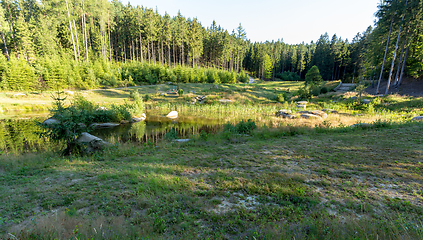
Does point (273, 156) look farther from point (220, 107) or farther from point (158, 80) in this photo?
point (158, 80)

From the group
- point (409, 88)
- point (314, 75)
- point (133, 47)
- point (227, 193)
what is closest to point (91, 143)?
point (227, 193)

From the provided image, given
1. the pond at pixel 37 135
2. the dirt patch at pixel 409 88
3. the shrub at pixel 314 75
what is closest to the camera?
the pond at pixel 37 135

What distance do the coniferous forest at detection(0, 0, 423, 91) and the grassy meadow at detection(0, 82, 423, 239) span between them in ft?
95.4

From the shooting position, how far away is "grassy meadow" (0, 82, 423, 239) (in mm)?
3150

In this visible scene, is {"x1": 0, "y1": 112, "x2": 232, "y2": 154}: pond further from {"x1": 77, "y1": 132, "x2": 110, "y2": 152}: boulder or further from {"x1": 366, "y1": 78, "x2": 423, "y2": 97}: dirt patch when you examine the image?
{"x1": 366, "y1": 78, "x2": 423, "y2": 97}: dirt patch

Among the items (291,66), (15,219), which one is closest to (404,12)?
(15,219)

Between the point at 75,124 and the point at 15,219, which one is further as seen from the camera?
the point at 75,124

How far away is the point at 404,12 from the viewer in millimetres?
23266

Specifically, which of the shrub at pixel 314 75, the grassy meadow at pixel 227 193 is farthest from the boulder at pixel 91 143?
A: the shrub at pixel 314 75

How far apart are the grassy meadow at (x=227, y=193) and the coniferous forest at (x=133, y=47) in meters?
29.1

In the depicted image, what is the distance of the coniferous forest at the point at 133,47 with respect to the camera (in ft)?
90.7

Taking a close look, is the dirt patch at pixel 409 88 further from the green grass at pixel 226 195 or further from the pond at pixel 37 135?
the pond at pixel 37 135

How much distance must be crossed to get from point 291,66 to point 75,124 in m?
98.0

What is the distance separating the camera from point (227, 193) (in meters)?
4.79
